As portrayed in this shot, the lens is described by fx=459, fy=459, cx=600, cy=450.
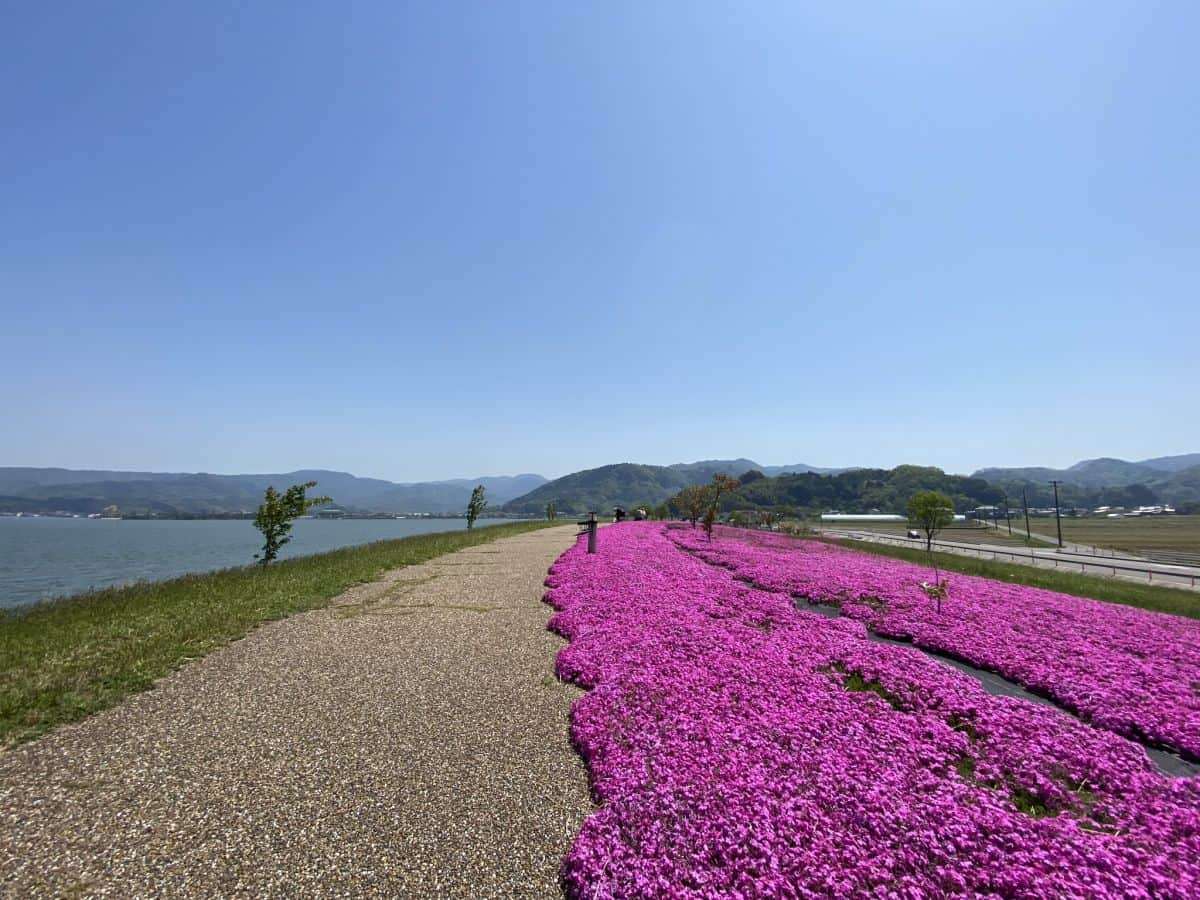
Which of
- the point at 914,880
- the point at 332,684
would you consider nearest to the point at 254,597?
the point at 332,684

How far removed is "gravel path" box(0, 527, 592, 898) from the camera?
456 cm

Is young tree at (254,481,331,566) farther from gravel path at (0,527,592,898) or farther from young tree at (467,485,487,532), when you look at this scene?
young tree at (467,485,487,532)

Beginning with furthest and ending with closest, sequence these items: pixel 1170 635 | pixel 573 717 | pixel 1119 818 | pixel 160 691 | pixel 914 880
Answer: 1. pixel 1170 635
2. pixel 160 691
3. pixel 573 717
4. pixel 1119 818
5. pixel 914 880

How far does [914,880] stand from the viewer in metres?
4.37

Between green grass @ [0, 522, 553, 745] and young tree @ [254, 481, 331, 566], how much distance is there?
9.67 feet

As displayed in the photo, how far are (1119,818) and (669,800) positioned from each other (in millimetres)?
5430

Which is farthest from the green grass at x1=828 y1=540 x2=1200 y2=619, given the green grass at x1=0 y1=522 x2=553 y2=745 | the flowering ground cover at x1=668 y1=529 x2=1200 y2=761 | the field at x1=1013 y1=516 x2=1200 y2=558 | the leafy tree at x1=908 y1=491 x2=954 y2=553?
the field at x1=1013 y1=516 x2=1200 y2=558

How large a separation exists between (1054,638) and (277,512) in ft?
108

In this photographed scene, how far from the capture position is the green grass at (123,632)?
311 inches

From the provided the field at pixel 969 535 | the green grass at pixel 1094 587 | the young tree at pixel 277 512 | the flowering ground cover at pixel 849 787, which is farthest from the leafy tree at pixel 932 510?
the young tree at pixel 277 512

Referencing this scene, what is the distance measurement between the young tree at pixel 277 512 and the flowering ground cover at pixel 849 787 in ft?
71.4

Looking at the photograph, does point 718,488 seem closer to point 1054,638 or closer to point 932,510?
point 932,510

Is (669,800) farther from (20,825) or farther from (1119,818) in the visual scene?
(20,825)

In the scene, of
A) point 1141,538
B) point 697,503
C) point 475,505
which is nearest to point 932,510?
point 697,503
